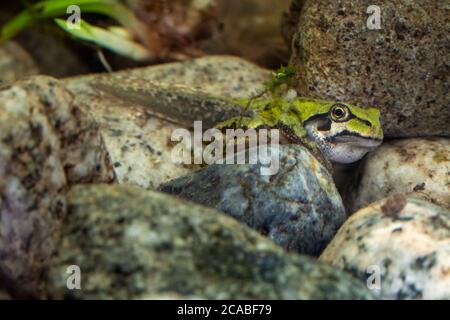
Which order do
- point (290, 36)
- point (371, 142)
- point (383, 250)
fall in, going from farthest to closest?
1. point (290, 36)
2. point (371, 142)
3. point (383, 250)

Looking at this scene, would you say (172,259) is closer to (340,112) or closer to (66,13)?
(340,112)

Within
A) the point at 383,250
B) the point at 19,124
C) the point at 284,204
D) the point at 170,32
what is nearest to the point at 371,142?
the point at 284,204

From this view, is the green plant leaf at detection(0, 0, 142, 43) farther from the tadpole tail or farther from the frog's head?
the frog's head

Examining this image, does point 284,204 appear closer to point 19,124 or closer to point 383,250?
point 383,250

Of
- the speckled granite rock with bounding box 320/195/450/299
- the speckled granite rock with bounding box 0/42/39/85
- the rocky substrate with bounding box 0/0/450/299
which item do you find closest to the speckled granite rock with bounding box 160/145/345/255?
the rocky substrate with bounding box 0/0/450/299

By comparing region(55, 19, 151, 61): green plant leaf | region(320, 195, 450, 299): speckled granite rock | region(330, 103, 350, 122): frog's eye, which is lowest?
region(320, 195, 450, 299): speckled granite rock

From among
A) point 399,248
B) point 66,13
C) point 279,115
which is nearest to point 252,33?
point 66,13

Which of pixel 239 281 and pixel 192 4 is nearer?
pixel 239 281
